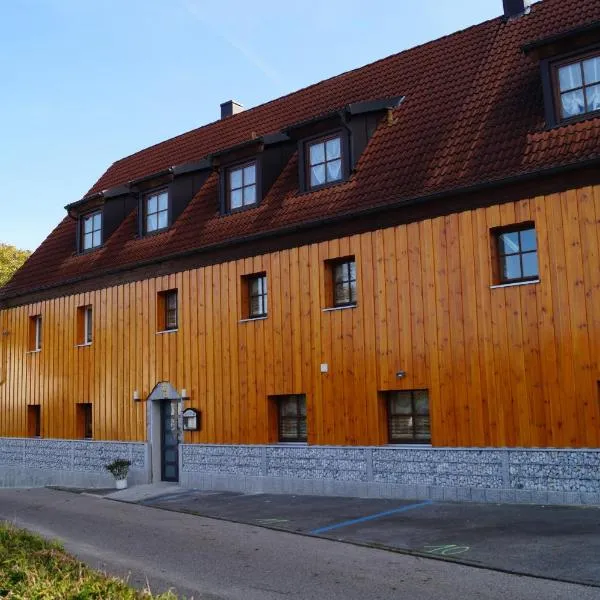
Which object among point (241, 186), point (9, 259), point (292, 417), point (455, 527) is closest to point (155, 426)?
point (292, 417)

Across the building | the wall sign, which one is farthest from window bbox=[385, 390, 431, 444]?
the wall sign

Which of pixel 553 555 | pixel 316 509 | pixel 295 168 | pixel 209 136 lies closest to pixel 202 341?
pixel 295 168

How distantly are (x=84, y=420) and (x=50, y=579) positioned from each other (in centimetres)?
1496

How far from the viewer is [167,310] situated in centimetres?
1906

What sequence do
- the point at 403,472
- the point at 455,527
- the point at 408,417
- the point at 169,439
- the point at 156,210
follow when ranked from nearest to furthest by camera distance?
the point at 455,527 → the point at 403,472 → the point at 408,417 → the point at 169,439 → the point at 156,210

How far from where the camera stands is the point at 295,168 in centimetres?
1733

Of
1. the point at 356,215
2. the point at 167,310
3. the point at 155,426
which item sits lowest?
the point at 155,426

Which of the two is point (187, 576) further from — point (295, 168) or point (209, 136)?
point (209, 136)

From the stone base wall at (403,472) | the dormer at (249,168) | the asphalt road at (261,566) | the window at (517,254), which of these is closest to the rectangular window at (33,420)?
the stone base wall at (403,472)

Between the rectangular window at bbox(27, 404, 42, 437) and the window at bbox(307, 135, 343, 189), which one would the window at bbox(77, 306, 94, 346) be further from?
the window at bbox(307, 135, 343, 189)

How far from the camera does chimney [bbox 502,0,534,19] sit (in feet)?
53.7

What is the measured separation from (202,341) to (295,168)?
468 cm

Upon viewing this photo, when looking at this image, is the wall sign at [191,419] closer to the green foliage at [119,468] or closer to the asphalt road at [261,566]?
the green foliage at [119,468]

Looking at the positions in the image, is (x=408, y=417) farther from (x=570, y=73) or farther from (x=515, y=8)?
(x=515, y=8)
